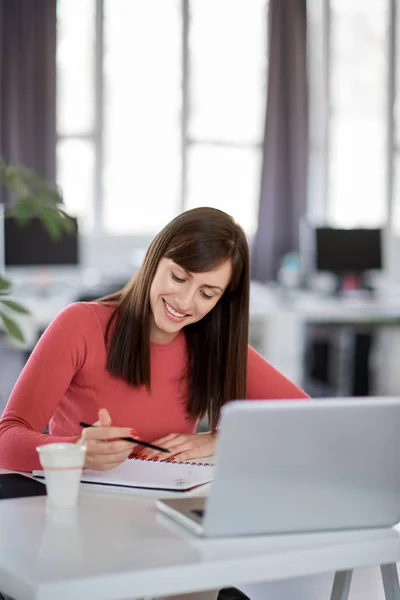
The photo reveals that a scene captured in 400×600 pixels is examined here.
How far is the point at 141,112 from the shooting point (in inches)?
234

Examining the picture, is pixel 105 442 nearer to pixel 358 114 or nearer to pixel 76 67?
pixel 76 67

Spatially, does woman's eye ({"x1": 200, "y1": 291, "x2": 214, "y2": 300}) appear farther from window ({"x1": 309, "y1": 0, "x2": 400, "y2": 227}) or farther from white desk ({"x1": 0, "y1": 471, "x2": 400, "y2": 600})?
window ({"x1": 309, "y1": 0, "x2": 400, "y2": 227})

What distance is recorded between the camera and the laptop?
1.07m

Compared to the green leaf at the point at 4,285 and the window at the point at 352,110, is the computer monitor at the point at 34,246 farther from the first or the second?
the green leaf at the point at 4,285

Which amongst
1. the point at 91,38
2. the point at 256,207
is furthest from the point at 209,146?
the point at 91,38

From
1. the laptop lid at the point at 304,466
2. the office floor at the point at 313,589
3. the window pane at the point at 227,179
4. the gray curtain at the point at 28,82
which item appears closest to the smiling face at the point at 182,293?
the laptop lid at the point at 304,466

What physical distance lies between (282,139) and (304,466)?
522 centimetres

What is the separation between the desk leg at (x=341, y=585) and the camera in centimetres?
150

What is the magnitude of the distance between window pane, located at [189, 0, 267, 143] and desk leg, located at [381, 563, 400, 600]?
5004 millimetres

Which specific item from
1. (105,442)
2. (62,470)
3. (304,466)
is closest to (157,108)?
(105,442)

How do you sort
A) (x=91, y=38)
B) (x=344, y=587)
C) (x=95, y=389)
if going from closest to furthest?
1. (x=344, y=587)
2. (x=95, y=389)
3. (x=91, y=38)

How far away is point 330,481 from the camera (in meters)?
1.15

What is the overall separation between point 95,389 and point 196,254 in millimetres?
337

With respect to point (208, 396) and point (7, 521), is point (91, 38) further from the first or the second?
point (7, 521)
